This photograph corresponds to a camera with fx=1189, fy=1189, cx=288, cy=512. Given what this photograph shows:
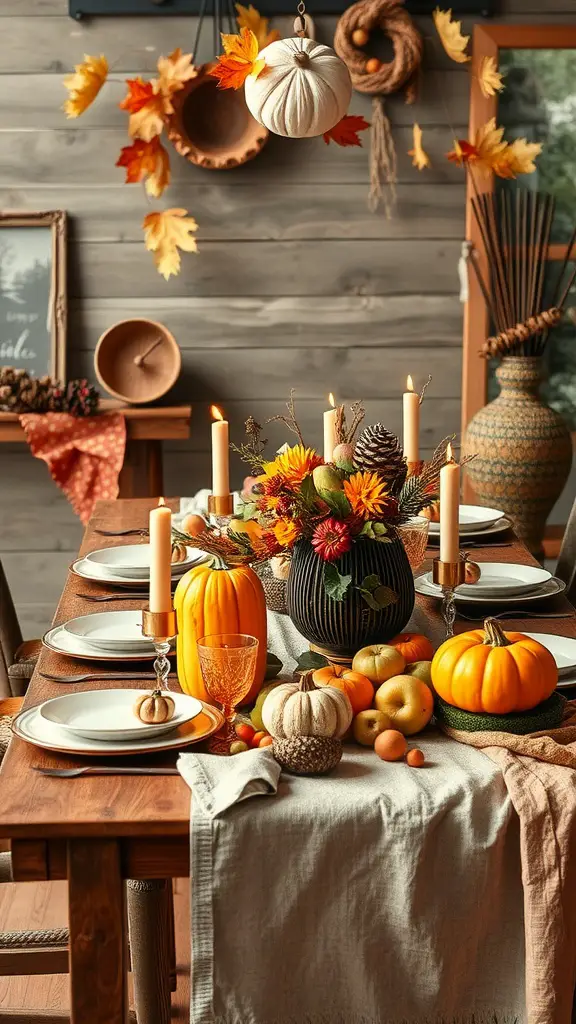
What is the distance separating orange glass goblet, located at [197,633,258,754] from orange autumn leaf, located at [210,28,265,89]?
1086 millimetres

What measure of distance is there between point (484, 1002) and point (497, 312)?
2566 millimetres

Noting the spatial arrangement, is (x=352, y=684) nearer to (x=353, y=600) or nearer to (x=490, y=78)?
(x=353, y=600)

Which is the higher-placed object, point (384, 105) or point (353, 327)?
point (384, 105)

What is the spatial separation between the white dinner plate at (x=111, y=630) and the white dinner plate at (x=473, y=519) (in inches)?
31.1

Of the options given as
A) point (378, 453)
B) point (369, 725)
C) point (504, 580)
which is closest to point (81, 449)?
point (504, 580)

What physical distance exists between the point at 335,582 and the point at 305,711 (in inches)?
10.8

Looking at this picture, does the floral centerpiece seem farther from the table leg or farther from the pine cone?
the table leg

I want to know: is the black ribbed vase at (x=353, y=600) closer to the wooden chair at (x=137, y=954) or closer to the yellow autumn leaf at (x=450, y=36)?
the wooden chair at (x=137, y=954)

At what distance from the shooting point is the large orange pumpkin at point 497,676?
4.28 feet

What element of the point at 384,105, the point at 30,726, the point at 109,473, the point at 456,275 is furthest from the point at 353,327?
the point at 30,726

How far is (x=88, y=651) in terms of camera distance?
1.62 meters

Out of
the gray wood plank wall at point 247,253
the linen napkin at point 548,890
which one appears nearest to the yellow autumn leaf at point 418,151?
the gray wood plank wall at point 247,253

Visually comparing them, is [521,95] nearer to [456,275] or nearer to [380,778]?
[456,275]

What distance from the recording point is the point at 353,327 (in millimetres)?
3609
